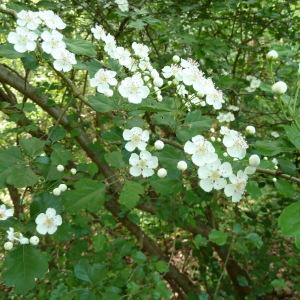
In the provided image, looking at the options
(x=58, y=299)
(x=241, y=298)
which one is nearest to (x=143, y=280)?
(x=58, y=299)

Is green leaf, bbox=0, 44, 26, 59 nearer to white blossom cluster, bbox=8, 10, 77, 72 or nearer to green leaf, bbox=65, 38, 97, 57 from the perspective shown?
white blossom cluster, bbox=8, 10, 77, 72

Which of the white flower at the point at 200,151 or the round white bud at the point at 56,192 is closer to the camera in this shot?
the white flower at the point at 200,151

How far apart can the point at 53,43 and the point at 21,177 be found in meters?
0.44

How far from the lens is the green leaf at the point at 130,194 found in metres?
A: 1.36

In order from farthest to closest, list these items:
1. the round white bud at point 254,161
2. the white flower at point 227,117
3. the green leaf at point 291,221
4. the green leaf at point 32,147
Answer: the white flower at point 227,117 < the green leaf at point 32,147 < the round white bud at point 254,161 < the green leaf at point 291,221

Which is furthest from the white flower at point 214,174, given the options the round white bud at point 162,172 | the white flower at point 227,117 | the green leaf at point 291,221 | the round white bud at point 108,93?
the white flower at point 227,117

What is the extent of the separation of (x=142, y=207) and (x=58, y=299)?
87 cm

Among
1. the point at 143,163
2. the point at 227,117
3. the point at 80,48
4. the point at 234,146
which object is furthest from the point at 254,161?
the point at 227,117

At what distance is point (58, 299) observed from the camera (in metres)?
1.70

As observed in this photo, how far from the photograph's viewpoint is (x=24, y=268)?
1324 mm

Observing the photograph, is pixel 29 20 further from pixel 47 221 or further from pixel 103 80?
pixel 47 221

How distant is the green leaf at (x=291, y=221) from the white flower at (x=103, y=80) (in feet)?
2.23

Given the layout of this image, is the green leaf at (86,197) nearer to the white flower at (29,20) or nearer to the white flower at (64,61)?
the white flower at (64,61)

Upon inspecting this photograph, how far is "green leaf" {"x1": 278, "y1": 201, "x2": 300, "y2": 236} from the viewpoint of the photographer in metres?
1.00
